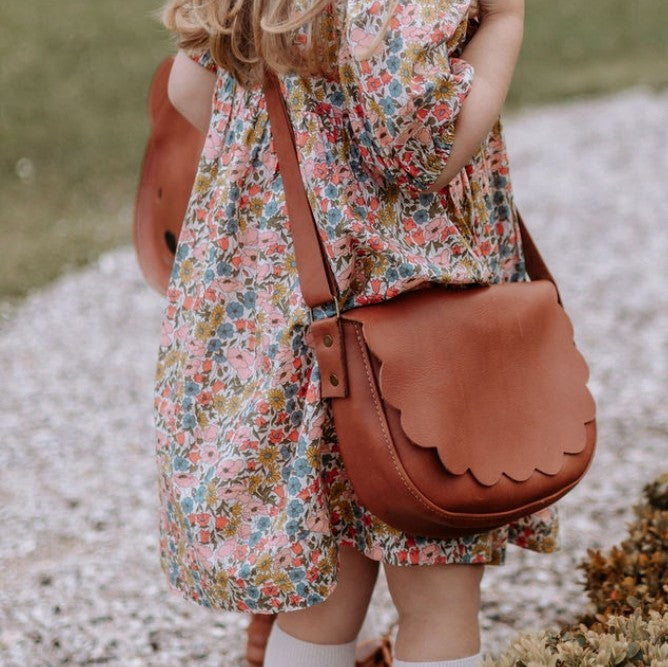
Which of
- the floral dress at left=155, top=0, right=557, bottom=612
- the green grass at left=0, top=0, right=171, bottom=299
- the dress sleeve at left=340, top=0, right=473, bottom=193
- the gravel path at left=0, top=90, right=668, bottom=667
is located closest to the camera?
the dress sleeve at left=340, top=0, right=473, bottom=193

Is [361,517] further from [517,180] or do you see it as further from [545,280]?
[517,180]

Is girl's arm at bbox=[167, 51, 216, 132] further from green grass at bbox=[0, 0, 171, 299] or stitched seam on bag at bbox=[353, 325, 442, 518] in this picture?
green grass at bbox=[0, 0, 171, 299]

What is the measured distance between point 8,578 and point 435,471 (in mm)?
2263

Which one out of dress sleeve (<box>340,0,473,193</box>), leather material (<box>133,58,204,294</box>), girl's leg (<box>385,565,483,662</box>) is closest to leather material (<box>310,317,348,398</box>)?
dress sleeve (<box>340,0,473,193</box>)

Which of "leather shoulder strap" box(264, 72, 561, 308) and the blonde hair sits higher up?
the blonde hair

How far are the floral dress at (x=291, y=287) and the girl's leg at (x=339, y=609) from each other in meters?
0.11

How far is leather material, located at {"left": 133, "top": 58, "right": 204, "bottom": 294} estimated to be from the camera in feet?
8.22

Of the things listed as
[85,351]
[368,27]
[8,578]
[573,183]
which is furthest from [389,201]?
[573,183]

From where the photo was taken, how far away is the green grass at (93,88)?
8367 millimetres

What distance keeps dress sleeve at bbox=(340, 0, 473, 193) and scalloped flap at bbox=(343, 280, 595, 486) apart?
25cm

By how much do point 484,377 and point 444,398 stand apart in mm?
101

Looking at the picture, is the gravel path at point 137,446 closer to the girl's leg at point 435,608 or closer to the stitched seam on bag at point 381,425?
the girl's leg at point 435,608

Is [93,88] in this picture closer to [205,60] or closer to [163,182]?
[163,182]

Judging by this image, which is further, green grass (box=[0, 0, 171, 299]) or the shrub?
green grass (box=[0, 0, 171, 299])
